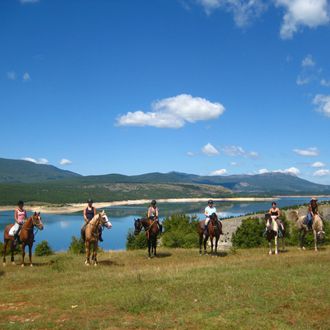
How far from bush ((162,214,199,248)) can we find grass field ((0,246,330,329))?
24.7 m

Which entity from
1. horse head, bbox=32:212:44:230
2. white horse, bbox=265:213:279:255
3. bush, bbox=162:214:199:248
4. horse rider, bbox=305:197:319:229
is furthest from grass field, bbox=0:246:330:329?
bush, bbox=162:214:199:248

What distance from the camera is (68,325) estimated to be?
34.9 feet

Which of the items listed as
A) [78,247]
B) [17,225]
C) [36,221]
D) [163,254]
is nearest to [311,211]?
[163,254]

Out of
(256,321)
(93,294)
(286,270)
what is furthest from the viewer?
(286,270)

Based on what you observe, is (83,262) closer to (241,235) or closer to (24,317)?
(24,317)

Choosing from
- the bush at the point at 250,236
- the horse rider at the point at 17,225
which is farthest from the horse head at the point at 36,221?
the bush at the point at 250,236

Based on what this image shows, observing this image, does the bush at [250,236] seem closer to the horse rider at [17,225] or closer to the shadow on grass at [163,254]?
the shadow on grass at [163,254]

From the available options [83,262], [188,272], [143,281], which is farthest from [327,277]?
[83,262]

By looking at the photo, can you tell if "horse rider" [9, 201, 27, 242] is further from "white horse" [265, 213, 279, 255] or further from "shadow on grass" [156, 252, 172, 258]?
"white horse" [265, 213, 279, 255]

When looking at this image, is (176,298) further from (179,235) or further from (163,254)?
(179,235)

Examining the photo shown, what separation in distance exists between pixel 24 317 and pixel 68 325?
6.33 feet

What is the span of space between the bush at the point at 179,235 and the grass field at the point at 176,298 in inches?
972

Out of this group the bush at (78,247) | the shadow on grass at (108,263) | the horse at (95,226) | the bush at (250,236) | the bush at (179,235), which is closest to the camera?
the horse at (95,226)

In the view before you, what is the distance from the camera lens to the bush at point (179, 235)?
44.2m
